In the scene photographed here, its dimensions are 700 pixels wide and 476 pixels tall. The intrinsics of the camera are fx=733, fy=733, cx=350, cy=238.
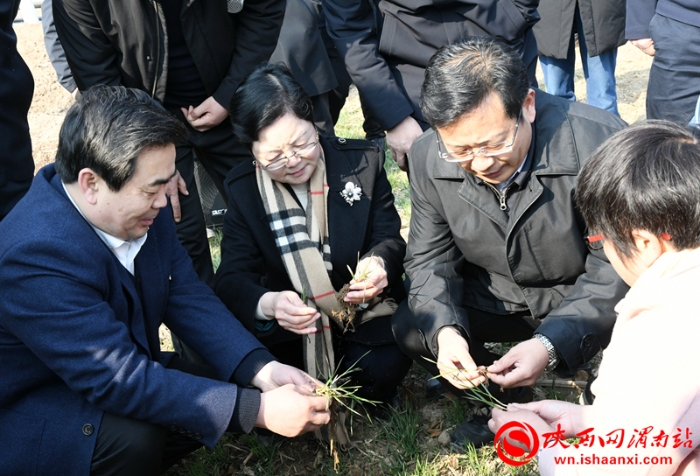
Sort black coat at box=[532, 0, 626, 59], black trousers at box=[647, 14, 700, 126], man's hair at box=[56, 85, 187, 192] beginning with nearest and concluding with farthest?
man's hair at box=[56, 85, 187, 192], black trousers at box=[647, 14, 700, 126], black coat at box=[532, 0, 626, 59]

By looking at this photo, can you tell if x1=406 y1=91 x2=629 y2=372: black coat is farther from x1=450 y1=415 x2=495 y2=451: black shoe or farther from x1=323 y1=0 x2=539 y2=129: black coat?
x1=323 y1=0 x2=539 y2=129: black coat

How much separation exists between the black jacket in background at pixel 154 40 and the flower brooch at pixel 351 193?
0.85 meters

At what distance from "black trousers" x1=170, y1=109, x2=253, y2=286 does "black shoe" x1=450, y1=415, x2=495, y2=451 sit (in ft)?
5.12

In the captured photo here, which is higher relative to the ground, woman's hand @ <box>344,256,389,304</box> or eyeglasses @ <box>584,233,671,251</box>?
eyeglasses @ <box>584,233,671,251</box>

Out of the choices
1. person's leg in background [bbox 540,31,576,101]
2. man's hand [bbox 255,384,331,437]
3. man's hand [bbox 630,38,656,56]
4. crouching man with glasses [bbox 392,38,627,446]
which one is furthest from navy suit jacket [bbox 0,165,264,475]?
person's leg in background [bbox 540,31,576,101]

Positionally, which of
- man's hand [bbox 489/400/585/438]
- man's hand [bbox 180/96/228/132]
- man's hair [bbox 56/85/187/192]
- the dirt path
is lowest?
the dirt path

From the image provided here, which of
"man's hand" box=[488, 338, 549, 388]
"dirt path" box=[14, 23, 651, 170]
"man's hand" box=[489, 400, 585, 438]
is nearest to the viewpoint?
"man's hand" box=[489, 400, 585, 438]

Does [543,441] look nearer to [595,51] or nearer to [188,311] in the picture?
[188,311]

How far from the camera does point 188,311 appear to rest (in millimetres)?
3113

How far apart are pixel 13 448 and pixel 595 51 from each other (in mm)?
4933

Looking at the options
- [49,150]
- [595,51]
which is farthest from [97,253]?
[49,150]

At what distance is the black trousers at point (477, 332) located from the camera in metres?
3.16

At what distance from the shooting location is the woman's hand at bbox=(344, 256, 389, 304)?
10.6 feet

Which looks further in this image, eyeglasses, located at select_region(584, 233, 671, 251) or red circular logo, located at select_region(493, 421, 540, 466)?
red circular logo, located at select_region(493, 421, 540, 466)
